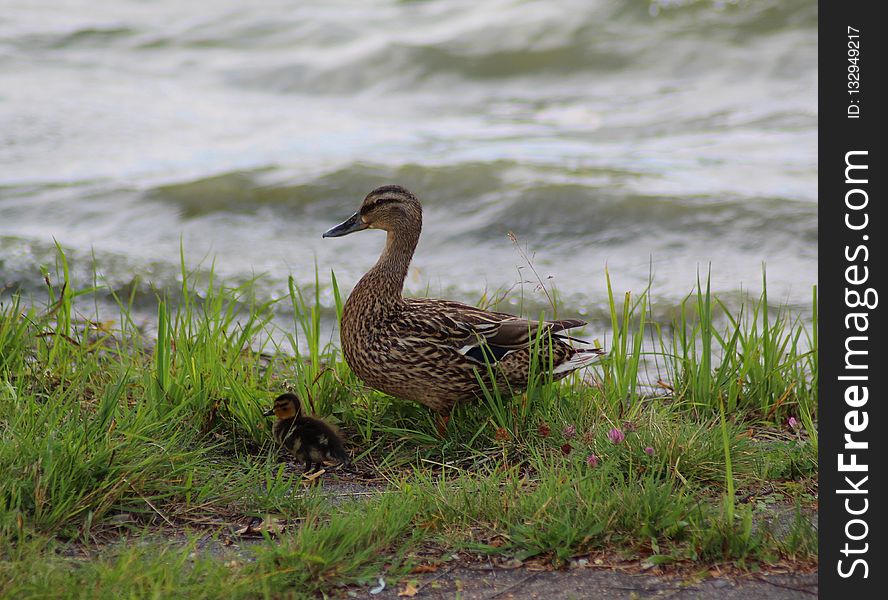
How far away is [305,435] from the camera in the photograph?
3.66 metres

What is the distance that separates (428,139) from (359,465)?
617 cm

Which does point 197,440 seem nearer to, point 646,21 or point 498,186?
point 498,186

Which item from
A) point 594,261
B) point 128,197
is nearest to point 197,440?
point 594,261

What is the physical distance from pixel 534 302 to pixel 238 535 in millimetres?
3459

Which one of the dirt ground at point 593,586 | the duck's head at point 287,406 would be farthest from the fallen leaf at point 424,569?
the duck's head at point 287,406

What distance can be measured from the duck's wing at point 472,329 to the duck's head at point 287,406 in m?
0.56

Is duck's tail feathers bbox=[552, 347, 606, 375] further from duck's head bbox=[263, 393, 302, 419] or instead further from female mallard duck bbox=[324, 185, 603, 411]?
duck's head bbox=[263, 393, 302, 419]

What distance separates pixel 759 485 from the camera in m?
3.45

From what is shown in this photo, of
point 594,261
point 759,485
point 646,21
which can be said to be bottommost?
point 759,485

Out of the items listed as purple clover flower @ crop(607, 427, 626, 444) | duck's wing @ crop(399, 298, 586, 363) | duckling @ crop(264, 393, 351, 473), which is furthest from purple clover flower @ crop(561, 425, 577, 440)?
duckling @ crop(264, 393, 351, 473)

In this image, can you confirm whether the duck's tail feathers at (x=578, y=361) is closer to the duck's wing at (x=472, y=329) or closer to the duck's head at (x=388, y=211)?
the duck's wing at (x=472, y=329)

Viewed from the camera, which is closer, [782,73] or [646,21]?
[782,73]

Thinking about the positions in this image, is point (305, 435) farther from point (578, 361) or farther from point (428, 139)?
point (428, 139)

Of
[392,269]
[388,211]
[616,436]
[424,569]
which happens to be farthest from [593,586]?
[388,211]
